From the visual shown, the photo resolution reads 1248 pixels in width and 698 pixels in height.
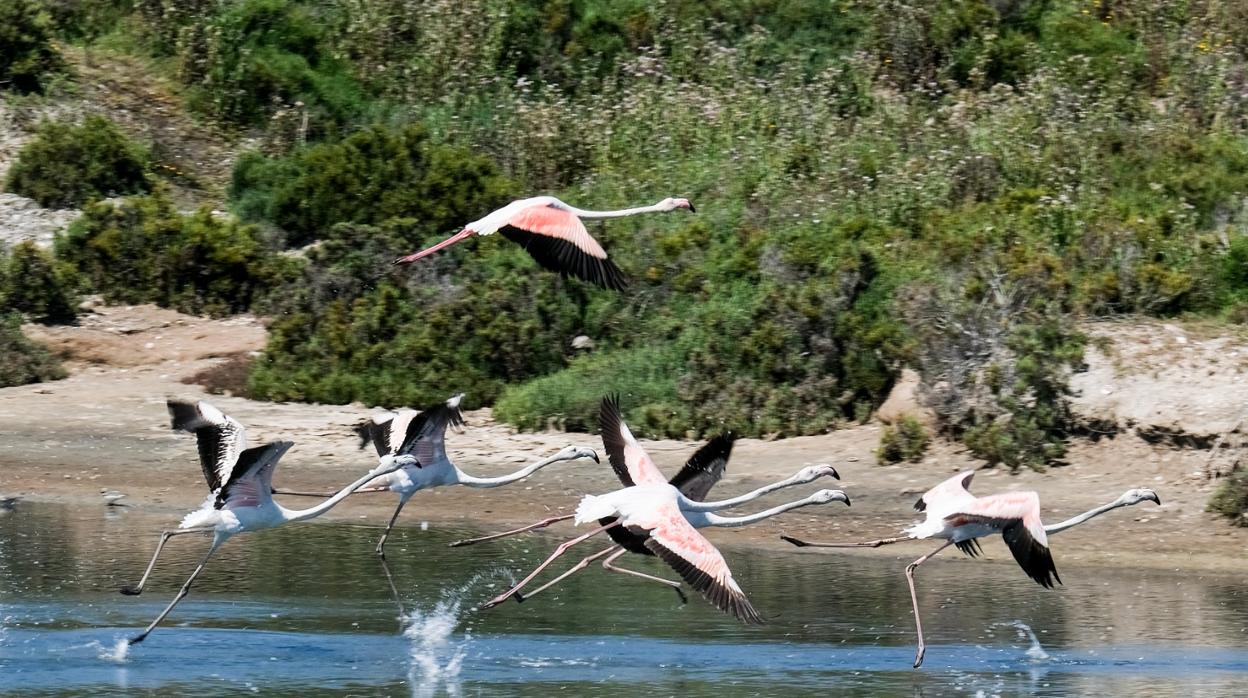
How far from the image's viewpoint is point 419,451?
1017cm

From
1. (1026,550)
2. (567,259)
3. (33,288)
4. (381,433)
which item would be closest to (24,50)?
(33,288)

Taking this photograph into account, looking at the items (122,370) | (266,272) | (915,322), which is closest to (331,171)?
(266,272)

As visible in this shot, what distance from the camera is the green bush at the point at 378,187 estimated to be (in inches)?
654

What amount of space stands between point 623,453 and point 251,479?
2.00 metres

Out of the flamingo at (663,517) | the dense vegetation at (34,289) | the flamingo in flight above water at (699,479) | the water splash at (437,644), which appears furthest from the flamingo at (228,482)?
the dense vegetation at (34,289)

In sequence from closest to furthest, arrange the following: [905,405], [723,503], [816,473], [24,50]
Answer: [723,503] < [816,473] < [905,405] < [24,50]

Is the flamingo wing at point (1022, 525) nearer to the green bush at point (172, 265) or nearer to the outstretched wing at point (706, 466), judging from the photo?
the outstretched wing at point (706, 466)

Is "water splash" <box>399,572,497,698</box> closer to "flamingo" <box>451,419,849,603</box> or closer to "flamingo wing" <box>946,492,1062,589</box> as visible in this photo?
"flamingo" <box>451,419,849,603</box>

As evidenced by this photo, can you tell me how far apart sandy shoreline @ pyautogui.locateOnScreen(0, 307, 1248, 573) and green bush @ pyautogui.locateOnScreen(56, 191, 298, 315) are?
120 centimetres

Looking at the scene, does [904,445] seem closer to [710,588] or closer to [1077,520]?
[1077,520]

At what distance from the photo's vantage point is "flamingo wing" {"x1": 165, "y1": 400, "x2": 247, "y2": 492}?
910 cm

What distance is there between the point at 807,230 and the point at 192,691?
26.7 ft

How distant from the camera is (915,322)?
13.4 meters

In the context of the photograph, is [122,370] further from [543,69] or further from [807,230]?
[543,69]
